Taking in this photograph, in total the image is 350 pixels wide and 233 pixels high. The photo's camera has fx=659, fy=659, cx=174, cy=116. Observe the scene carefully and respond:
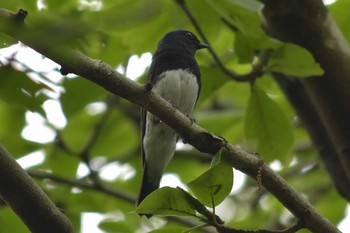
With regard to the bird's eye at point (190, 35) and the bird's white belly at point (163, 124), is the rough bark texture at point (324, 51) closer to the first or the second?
the bird's white belly at point (163, 124)

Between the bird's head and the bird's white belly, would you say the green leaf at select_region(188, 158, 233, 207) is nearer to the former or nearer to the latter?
the bird's white belly

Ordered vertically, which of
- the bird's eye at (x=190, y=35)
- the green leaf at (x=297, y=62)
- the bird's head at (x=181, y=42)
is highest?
the bird's eye at (x=190, y=35)

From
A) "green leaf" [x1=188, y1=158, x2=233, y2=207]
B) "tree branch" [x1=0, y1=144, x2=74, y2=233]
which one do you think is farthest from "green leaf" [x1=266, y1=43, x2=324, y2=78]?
"tree branch" [x1=0, y1=144, x2=74, y2=233]

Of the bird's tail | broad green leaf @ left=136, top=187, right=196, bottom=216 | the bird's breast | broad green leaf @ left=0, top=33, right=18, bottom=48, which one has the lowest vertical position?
broad green leaf @ left=136, top=187, right=196, bottom=216

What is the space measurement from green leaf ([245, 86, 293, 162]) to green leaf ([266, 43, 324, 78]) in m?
0.30

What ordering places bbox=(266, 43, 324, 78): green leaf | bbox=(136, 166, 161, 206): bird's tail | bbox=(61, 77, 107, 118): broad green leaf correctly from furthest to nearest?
bbox=(136, 166, 161, 206): bird's tail
bbox=(61, 77, 107, 118): broad green leaf
bbox=(266, 43, 324, 78): green leaf

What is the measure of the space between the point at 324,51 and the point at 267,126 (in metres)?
0.54

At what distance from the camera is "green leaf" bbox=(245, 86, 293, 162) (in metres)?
3.77

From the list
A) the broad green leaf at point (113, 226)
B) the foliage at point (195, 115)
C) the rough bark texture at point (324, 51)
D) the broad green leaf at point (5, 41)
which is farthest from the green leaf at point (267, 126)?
the broad green leaf at point (5, 41)

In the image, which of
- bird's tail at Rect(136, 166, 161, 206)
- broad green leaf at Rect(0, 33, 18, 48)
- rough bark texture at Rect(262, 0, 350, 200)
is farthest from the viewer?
bird's tail at Rect(136, 166, 161, 206)

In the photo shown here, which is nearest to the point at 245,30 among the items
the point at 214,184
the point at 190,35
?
the point at 214,184

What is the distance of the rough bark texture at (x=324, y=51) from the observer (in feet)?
12.3

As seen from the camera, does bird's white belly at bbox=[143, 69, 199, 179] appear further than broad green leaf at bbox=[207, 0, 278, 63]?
Yes

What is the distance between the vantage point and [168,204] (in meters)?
2.32
